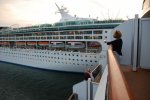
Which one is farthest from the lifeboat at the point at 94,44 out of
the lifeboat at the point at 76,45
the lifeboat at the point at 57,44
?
the lifeboat at the point at 57,44

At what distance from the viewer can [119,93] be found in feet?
2.11

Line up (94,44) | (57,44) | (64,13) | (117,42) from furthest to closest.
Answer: (64,13)
(57,44)
(94,44)
(117,42)

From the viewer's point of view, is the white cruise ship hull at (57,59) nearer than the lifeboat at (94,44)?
Yes

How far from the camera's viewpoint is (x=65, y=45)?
20828mm

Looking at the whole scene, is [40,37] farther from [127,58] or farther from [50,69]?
[127,58]

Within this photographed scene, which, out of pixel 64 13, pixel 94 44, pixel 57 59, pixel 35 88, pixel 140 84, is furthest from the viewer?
pixel 64 13

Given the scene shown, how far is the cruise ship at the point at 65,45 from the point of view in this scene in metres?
18.1

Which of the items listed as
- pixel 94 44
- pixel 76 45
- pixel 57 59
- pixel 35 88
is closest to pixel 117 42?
pixel 35 88

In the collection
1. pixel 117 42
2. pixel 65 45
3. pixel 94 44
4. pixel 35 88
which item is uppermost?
pixel 117 42

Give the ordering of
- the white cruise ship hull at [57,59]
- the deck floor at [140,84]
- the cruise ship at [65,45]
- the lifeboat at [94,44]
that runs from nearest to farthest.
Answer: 1. the deck floor at [140,84]
2. the white cruise ship hull at [57,59]
3. the cruise ship at [65,45]
4. the lifeboat at [94,44]

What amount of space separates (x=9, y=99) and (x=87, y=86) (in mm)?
7373

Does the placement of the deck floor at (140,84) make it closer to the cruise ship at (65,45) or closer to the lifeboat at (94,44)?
the cruise ship at (65,45)

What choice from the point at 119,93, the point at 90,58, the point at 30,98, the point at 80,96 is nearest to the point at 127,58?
the point at 80,96

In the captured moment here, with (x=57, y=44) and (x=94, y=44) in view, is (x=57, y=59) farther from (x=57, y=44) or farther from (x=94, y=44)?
(x=94, y=44)
